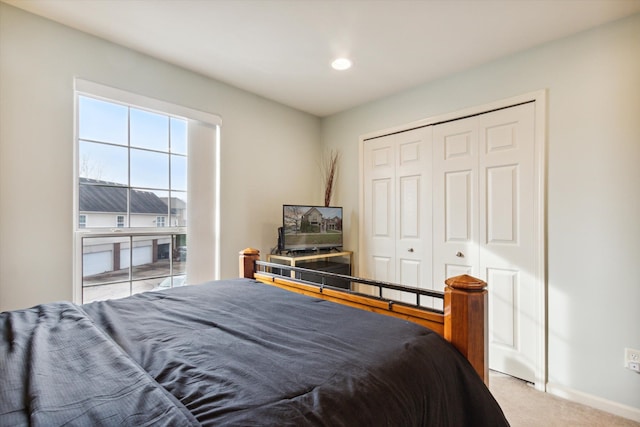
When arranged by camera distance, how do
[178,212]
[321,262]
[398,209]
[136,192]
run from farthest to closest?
[321,262]
[398,209]
[178,212]
[136,192]

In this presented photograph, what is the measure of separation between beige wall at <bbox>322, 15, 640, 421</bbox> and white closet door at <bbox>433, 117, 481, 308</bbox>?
509 mm

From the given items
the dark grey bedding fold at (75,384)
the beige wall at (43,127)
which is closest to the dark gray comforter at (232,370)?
the dark grey bedding fold at (75,384)

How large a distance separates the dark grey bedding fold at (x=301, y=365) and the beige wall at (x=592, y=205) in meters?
1.60

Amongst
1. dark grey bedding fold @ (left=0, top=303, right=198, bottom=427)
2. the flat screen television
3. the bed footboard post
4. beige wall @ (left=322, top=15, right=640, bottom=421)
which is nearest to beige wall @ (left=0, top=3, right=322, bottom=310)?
dark grey bedding fold @ (left=0, top=303, right=198, bottom=427)

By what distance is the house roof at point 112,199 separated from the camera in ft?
7.27

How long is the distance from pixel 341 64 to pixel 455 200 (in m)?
1.55

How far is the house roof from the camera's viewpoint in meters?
2.22

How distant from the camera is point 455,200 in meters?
2.75

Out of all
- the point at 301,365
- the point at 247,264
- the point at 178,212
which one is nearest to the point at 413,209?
the point at 247,264

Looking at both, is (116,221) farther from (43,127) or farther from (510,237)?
(510,237)

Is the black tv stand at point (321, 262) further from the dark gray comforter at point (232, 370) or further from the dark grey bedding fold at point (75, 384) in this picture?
the dark grey bedding fold at point (75, 384)

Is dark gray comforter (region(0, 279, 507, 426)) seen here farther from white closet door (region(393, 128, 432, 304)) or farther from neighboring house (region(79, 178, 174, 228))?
white closet door (region(393, 128, 432, 304))

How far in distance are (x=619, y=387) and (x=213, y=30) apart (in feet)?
11.7

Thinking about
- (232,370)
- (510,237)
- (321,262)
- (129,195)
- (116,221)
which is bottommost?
(321,262)
